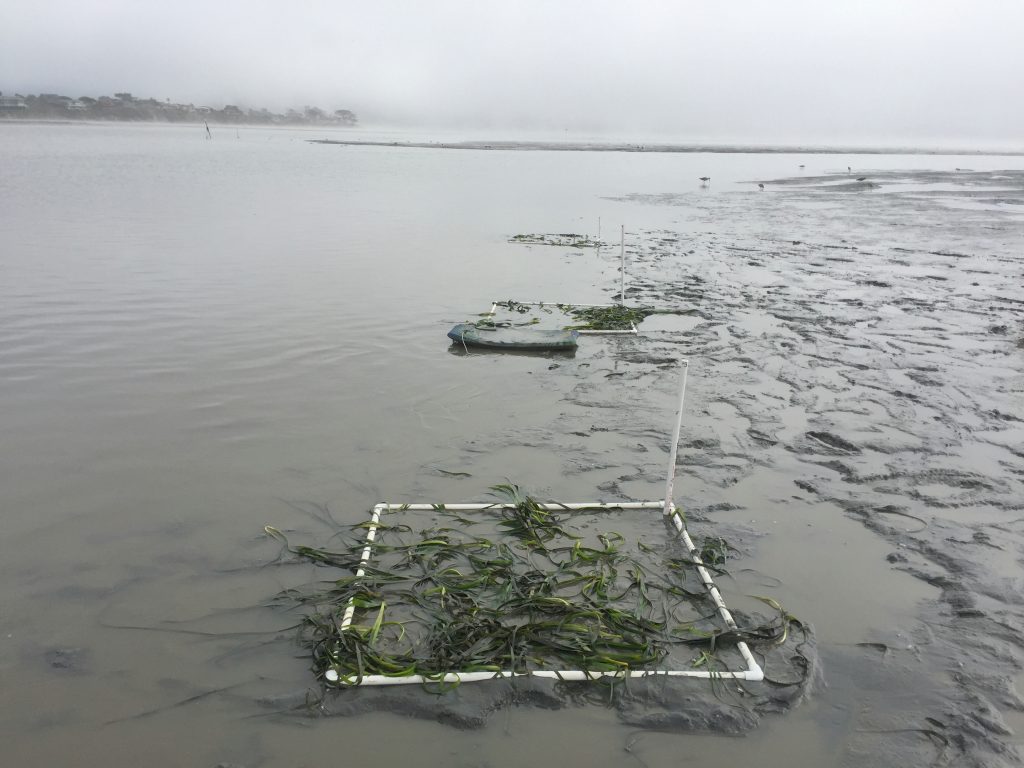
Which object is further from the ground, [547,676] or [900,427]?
[900,427]

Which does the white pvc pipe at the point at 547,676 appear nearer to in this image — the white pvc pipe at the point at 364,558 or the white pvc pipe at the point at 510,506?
the white pvc pipe at the point at 364,558

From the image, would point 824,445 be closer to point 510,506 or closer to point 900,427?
point 900,427

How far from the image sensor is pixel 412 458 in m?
5.75

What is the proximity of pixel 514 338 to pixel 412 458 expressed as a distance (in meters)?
3.28

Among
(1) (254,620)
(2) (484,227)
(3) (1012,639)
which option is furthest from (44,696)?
(2) (484,227)

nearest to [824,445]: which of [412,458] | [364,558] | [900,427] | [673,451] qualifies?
[900,427]

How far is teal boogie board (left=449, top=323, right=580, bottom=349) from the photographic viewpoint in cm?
853

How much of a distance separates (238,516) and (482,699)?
246 centimetres

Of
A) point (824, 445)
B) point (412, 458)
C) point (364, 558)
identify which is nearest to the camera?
point (364, 558)

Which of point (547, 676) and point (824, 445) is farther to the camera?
point (824, 445)

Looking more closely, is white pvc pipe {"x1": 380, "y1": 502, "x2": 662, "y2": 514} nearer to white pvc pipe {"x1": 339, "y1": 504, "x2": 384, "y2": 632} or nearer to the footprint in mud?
white pvc pipe {"x1": 339, "y1": 504, "x2": 384, "y2": 632}

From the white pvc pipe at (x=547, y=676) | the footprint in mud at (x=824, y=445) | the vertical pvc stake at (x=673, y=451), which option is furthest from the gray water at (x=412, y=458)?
the vertical pvc stake at (x=673, y=451)

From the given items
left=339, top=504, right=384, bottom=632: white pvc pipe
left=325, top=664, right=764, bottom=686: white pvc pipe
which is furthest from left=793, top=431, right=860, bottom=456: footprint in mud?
left=339, top=504, right=384, bottom=632: white pvc pipe

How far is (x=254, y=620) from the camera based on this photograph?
3824mm
